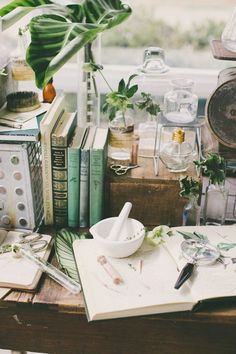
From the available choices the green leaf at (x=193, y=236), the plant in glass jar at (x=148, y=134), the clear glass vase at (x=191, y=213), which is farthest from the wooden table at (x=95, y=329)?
the plant in glass jar at (x=148, y=134)

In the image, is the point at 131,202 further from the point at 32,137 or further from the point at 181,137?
the point at 32,137

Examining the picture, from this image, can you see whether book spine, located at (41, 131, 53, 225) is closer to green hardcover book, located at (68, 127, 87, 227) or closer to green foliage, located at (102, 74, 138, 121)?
green hardcover book, located at (68, 127, 87, 227)

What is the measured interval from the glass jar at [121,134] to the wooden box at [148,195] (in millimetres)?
73

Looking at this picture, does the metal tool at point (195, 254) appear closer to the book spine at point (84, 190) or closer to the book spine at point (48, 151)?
the book spine at point (84, 190)

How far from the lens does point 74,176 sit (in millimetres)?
1354

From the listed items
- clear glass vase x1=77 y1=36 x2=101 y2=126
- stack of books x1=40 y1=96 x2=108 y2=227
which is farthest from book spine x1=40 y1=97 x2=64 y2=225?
clear glass vase x1=77 y1=36 x2=101 y2=126

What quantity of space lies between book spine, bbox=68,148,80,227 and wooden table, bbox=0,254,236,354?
25 cm

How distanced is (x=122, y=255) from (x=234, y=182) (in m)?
0.53

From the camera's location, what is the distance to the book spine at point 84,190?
1335mm

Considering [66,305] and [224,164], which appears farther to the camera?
[224,164]

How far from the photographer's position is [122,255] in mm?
1238

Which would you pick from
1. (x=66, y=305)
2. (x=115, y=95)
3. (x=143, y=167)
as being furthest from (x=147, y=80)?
(x=66, y=305)

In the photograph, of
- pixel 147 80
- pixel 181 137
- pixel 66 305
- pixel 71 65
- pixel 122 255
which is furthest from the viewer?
pixel 71 65

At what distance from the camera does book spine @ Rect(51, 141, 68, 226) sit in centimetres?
133
